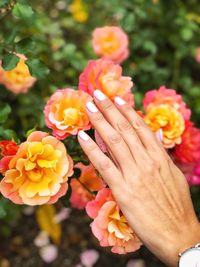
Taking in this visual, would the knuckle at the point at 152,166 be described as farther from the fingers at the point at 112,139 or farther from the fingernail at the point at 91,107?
the fingernail at the point at 91,107

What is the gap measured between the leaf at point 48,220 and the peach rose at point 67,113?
0.78 meters

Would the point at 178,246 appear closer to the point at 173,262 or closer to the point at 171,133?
the point at 173,262

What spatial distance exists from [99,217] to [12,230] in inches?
38.8

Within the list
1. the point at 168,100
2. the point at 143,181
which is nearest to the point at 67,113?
the point at 143,181

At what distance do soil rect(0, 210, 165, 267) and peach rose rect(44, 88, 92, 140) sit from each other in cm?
88

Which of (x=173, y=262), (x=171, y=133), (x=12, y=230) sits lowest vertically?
(x=12, y=230)

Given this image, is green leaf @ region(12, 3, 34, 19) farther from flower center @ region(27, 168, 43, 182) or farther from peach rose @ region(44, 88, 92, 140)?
flower center @ region(27, 168, 43, 182)

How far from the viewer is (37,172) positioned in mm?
1059

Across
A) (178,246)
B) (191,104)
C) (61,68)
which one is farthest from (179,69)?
(178,246)

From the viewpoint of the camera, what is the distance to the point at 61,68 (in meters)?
2.00

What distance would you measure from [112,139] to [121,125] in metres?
0.04

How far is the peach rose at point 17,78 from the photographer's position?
1513 mm

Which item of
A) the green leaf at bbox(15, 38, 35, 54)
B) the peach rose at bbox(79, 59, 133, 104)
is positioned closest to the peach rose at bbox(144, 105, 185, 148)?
the peach rose at bbox(79, 59, 133, 104)

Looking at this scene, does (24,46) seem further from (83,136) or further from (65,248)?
(65,248)
